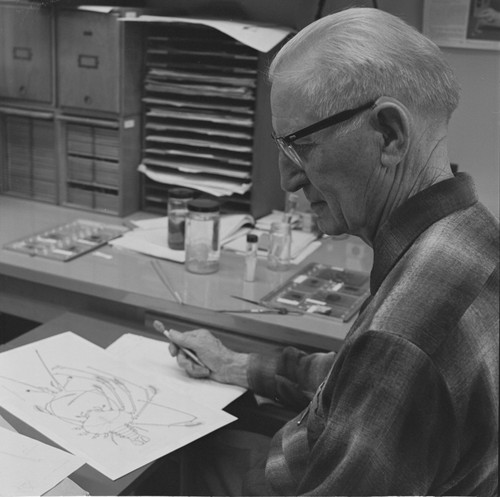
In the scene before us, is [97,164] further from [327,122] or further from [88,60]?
[327,122]

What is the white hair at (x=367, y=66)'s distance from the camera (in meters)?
0.76

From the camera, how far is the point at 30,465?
36.7 inches

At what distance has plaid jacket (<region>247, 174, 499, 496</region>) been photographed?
0.69 meters

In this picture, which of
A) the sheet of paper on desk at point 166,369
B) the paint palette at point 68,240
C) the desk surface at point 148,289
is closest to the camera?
the sheet of paper on desk at point 166,369

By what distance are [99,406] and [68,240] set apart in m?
0.72

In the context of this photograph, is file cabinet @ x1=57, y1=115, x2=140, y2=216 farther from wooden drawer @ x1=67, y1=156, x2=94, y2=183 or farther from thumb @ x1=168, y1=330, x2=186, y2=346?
thumb @ x1=168, y1=330, x2=186, y2=346

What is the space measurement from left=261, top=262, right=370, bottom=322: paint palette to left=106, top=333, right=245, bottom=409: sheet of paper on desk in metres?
0.26

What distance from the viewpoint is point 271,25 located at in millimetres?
1546

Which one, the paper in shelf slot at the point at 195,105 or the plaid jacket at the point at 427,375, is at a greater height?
the paper in shelf slot at the point at 195,105

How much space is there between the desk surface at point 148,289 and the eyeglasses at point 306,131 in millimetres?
545

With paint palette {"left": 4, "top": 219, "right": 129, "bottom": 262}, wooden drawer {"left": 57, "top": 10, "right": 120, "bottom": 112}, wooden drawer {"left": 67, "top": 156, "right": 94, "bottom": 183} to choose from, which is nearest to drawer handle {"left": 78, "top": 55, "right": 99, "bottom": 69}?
wooden drawer {"left": 57, "top": 10, "right": 120, "bottom": 112}

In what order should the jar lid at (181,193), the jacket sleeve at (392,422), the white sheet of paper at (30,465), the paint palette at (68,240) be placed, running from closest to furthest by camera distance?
the jacket sleeve at (392,422), the white sheet of paper at (30,465), the paint palette at (68,240), the jar lid at (181,193)

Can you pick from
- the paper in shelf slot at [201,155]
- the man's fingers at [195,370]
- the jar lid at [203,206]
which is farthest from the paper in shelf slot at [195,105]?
the man's fingers at [195,370]

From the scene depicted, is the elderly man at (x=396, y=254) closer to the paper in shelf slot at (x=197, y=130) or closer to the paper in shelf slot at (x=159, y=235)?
the paper in shelf slot at (x=159, y=235)
